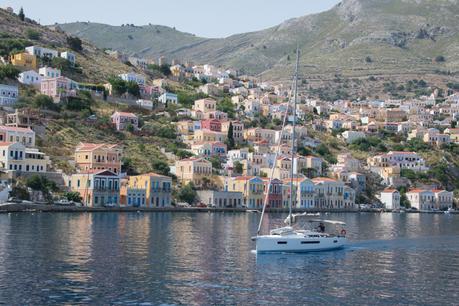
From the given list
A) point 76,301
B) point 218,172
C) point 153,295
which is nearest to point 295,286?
point 153,295

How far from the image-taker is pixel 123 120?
121m

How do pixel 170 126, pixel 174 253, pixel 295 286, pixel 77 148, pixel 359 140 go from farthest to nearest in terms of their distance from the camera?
pixel 359 140, pixel 170 126, pixel 77 148, pixel 174 253, pixel 295 286

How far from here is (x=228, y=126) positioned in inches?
5399

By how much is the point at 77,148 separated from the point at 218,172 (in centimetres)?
2414

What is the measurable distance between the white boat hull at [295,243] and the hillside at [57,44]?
98.2 metres

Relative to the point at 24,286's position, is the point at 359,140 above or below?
above

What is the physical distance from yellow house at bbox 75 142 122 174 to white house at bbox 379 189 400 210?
51.0m

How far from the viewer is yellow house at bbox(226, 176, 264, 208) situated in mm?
111438

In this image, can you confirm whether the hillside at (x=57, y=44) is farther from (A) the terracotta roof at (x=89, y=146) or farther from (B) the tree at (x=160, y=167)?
(A) the terracotta roof at (x=89, y=146)

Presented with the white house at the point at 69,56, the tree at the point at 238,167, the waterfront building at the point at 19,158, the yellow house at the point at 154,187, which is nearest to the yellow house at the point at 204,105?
the white house at the point at 69,56

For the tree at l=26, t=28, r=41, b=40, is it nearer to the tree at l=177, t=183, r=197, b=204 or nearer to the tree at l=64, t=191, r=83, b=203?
the tree at l=177, t=183, r=197, b=204

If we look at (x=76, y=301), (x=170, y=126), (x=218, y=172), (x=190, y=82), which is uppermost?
(x=190, y=82)

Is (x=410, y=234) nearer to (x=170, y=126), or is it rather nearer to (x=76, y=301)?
(x=76, y=301)

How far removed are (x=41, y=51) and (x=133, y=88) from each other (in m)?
20.1
